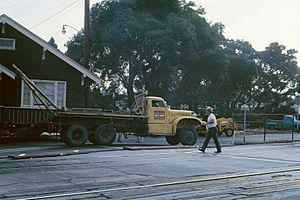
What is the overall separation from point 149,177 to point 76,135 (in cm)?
910

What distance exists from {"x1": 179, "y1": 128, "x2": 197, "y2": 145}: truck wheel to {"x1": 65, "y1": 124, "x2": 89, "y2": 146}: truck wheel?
Answer: 4800 mm

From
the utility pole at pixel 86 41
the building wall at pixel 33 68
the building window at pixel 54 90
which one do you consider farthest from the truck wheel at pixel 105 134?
the utility pole at pixel 86 41

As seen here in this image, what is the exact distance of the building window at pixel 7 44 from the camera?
23141 millimetres

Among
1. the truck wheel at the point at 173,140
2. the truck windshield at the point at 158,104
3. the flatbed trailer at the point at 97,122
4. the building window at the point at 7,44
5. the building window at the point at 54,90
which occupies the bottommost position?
the truck wheel at the point at 173,140

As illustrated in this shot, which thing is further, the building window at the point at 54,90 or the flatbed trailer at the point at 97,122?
the building window at the point at 54,90

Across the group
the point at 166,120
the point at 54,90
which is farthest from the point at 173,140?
the point at 54,90

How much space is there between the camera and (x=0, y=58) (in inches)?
912

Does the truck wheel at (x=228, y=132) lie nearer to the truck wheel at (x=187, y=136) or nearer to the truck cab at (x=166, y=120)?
the truck cab at (x=166, y=120)

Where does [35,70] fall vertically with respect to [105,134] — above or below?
above

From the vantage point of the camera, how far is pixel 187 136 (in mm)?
21828

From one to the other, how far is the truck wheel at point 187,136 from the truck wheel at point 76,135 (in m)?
4.80

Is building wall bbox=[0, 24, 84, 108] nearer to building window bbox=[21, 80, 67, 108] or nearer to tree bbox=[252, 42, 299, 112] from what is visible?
building window bbox=[21, 80, 67, 108]

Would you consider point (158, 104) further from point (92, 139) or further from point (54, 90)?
point (54, 90)

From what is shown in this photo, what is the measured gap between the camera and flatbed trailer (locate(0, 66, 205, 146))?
19.0 m
